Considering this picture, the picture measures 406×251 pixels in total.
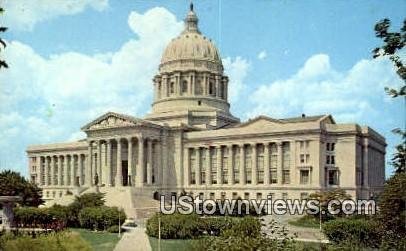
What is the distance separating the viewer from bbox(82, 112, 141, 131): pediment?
7844cm

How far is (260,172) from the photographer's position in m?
74.1

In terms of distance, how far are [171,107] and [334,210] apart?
40834 mm

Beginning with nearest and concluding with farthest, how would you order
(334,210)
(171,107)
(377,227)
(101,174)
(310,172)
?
(377,227)
(334,210)
(310,172)
(101,174)
(171,107)

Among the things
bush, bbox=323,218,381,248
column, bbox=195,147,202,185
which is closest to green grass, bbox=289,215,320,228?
bush, bbox=323,218,381,248

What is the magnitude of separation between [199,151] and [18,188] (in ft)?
89.2

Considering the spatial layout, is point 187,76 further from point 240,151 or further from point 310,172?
point 310,172

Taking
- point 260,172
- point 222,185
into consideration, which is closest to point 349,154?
point 260,172

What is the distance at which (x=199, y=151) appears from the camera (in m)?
80.1

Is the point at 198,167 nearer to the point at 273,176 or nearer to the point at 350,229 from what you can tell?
the point at 273,176

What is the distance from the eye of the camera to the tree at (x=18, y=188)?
62.8 meters

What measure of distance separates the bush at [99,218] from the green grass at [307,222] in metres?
17.1

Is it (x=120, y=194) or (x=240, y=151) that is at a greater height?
(x=240, y=151)

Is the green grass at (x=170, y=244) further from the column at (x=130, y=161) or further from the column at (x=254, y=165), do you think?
the column at (x=130, y=161)

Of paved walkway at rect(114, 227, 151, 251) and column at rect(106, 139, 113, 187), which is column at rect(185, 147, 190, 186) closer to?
column at rect(106, 139, 113, 187)
